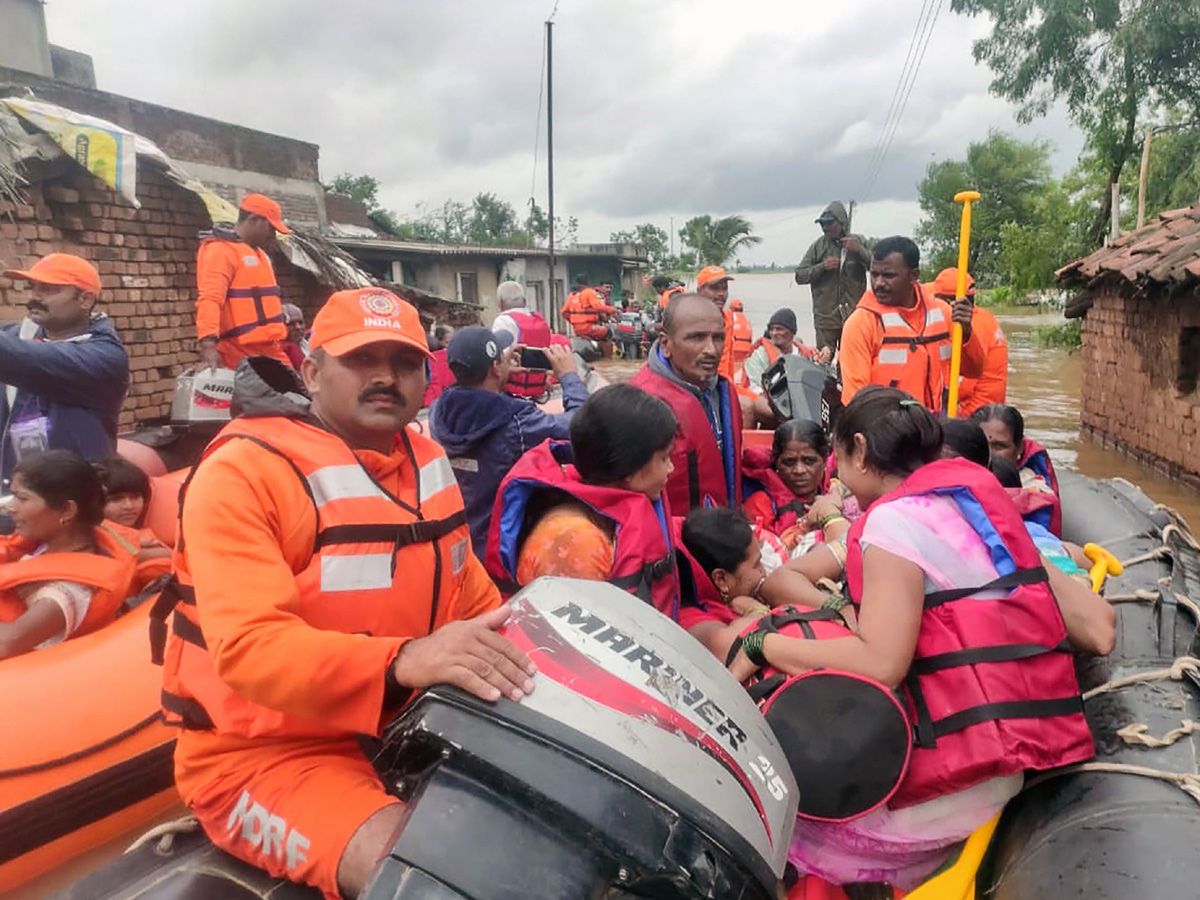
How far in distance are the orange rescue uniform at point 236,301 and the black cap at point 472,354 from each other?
2965 millimetres

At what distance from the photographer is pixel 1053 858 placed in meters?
1.59

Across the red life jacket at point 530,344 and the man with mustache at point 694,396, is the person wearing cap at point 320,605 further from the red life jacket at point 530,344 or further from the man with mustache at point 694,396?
the red life jacket at point 530,344

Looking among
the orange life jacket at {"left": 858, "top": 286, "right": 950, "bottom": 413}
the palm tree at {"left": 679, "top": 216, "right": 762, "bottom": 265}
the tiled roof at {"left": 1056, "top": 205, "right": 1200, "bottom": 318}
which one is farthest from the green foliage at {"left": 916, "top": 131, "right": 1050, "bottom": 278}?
the orange life jacket at {"left": 858, "top": 286, "right": 950, "bottom": 413}

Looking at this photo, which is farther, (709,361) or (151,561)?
(151,561)

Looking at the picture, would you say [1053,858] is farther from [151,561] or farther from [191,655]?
[151,561]

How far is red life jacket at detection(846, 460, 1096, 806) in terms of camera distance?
1599mm

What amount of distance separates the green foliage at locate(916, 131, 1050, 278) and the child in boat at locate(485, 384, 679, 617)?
1555 inches

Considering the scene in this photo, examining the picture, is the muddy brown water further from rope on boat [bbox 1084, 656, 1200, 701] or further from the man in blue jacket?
rope on boat [bbox 1084, 656, 1200, 701]

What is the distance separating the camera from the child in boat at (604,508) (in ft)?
6.63

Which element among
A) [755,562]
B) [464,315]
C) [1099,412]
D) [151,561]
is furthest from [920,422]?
[464,315]

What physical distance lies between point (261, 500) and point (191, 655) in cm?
35

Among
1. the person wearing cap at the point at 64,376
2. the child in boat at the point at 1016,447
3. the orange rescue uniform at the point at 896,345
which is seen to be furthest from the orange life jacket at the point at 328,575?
the orange rescue uniform at the point at 896,345

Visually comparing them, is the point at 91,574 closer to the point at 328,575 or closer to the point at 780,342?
the point at 328,575

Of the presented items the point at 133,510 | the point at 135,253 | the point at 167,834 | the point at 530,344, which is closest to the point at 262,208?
the point at 135,253
